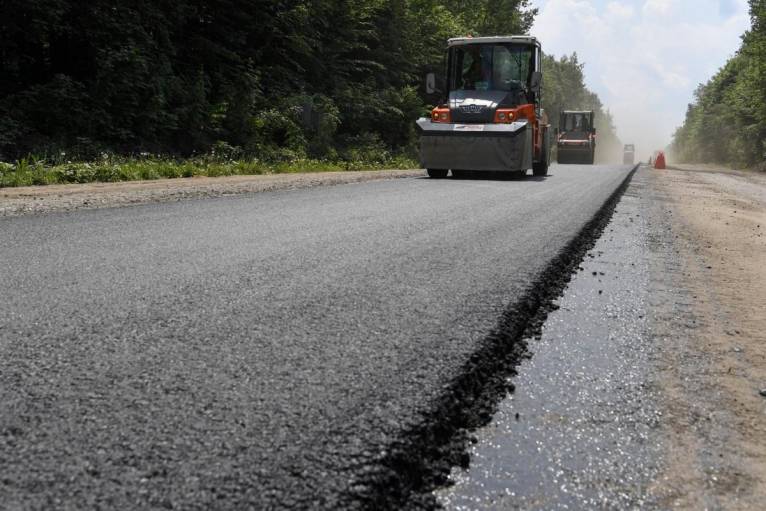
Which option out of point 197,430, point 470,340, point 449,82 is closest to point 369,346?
point 470,340

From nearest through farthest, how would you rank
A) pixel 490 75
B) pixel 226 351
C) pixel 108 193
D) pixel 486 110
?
pixel 226 351
pixel 108 193
pixel 486 110
pixel 490 75

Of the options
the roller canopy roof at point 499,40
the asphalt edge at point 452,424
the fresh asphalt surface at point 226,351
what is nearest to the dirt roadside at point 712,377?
the asphalt edge at point 452,424

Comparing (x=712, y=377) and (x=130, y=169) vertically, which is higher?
(x=130, y=169)

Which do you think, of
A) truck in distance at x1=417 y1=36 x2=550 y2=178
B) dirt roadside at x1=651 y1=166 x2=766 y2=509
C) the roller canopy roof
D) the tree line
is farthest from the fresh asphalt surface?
the tree line

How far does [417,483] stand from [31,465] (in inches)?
33.2

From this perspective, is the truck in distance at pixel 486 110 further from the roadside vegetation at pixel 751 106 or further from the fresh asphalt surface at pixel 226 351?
the roadside vegetation at pixel 751 106

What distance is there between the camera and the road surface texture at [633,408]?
154cm

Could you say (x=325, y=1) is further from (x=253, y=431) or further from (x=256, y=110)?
(x=253, y=431)

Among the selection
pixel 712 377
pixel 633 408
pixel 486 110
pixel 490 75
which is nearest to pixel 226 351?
pixel 633 408

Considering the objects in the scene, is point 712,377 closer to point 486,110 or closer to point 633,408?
point 633,408

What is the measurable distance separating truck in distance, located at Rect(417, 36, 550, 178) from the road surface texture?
28.0 ft

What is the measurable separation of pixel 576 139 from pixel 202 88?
22357 millimetres

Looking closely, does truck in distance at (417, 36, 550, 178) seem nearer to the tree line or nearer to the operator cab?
the operator cab

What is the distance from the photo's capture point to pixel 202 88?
16.5 meters
